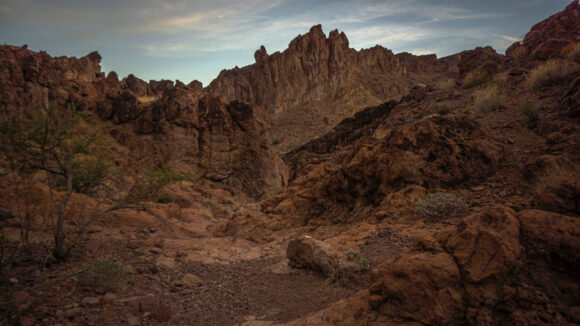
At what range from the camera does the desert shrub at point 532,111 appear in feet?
22.0

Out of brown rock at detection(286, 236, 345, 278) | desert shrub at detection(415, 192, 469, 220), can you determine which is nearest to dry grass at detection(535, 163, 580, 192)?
desert shrub at detection(415, 192, 469, 220)

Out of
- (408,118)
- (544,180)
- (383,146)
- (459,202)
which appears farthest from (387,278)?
(408,118)

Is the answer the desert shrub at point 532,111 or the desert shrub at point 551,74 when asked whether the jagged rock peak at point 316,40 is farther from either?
the desert shrub at point 532,111

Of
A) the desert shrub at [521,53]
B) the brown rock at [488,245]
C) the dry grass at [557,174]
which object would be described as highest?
the desert shrub at [521,53]

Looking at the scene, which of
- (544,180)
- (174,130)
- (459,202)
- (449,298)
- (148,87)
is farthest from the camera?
(148,87)

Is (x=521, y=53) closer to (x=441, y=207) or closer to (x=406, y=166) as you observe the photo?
(x=406, y=166)

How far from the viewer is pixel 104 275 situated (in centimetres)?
352

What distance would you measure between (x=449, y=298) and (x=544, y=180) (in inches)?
140

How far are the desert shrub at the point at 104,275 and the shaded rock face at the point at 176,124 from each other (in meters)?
17.5

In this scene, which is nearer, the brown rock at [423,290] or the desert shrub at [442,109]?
the brown rock at [423,290]

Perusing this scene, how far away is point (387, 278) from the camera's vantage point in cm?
249

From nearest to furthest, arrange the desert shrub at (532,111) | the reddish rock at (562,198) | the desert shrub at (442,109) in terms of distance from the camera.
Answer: the reddish rock at (562,198) → the desert shrub at (532,111) → the desert shrub at (442,109)

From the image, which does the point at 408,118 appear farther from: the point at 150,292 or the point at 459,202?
the point at 150,292

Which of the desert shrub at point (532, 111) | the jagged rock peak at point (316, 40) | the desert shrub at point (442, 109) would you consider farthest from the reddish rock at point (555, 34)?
the jagged rock peak at point (316, 40)
